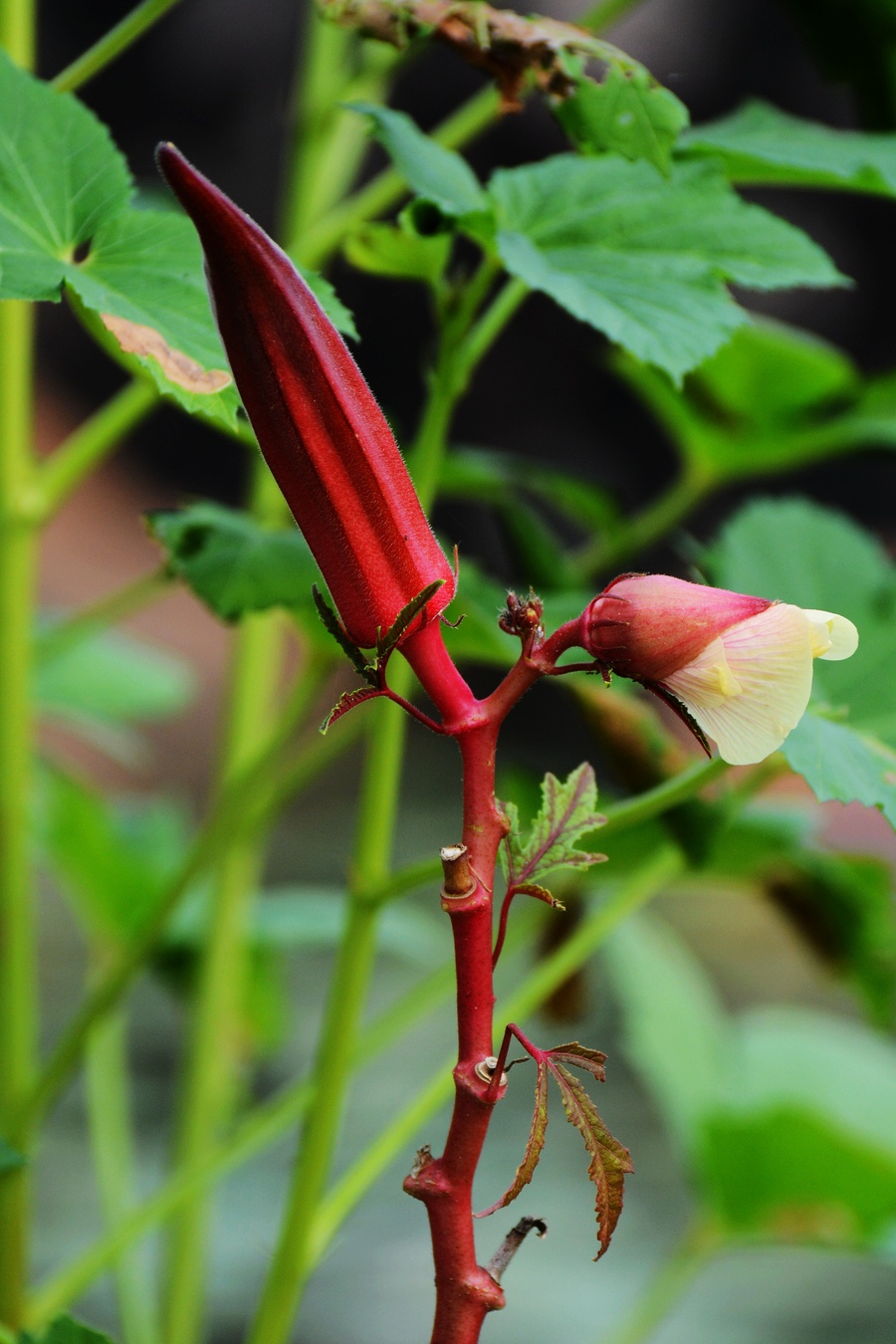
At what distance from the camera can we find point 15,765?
0.38 meters

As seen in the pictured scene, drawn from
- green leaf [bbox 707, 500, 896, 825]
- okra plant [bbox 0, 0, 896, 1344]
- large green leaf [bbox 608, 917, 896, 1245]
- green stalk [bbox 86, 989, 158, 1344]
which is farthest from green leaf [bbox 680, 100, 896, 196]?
large green leaf [bbox 608, 917, 896, 1245]

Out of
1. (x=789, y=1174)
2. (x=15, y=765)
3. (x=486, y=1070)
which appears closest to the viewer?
(x=486, y=1070)

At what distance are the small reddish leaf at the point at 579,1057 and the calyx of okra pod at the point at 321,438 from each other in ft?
0.18

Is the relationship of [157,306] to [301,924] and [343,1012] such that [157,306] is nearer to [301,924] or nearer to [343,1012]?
[343,1012]

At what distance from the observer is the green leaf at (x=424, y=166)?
0.24 meters

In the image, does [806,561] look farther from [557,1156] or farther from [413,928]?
[557,1156]

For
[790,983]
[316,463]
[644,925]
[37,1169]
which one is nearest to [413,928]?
[644,925]

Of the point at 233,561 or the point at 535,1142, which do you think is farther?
the point at 233,561

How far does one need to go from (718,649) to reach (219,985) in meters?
0.35

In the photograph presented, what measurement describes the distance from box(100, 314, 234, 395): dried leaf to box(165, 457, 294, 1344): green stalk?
22 centimetres

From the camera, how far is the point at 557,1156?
3.21 feet

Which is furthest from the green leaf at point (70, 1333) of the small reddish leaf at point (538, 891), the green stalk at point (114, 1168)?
the green stalk at point (114, 1168)

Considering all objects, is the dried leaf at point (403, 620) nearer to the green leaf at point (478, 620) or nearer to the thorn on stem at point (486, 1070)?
the thorn on stem at point (486, 1070)

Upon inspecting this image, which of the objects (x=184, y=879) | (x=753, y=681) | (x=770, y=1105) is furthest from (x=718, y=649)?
(x=770, y=1105)
